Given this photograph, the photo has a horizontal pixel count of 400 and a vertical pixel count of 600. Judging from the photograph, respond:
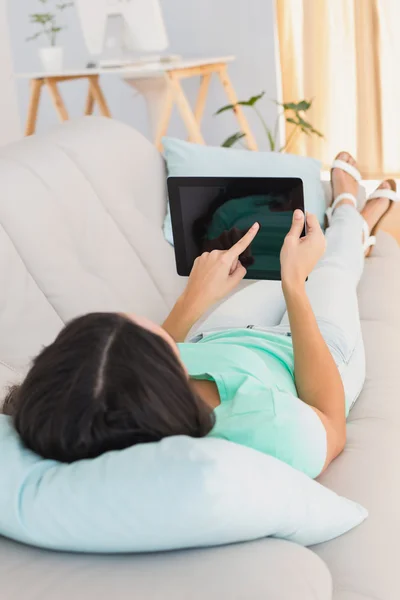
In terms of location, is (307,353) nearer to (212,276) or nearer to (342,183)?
(212,276)

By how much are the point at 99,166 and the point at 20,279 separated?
545 millimetres

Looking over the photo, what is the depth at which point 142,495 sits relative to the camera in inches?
32.8

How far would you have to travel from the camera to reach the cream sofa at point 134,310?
0.83 meters

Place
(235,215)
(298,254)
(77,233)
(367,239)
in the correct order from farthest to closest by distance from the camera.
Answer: (367,239), (77,233), (235,215), (298,254)

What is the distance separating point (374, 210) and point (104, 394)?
5.91 feet

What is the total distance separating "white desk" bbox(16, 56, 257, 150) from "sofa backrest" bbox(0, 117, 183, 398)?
1.72m

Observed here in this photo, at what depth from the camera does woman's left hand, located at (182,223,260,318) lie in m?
1.46

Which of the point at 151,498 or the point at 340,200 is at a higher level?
the point at 151,498

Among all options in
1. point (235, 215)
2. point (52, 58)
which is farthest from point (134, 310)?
point (52, 58)

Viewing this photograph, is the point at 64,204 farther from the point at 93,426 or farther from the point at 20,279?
the point at 93,426

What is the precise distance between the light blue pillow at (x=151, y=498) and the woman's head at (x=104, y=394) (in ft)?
0.10

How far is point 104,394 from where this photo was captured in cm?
89

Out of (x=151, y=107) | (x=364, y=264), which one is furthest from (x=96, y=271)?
(x=151, y=107)

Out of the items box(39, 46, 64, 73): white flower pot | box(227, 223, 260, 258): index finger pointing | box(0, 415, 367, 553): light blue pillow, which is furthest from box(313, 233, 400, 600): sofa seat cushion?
box(39, 46, 64, 73): white flower pot
